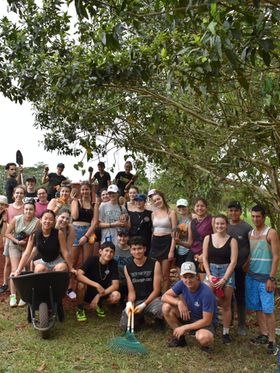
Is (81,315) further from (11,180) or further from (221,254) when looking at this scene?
(11,180)

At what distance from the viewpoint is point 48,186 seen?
10609 millimetres

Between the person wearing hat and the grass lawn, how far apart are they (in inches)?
8.9

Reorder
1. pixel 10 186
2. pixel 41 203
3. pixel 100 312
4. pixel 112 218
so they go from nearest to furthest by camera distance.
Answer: pixel 100 312, pixel 112 218, pixel 41 203, pixel 10 186

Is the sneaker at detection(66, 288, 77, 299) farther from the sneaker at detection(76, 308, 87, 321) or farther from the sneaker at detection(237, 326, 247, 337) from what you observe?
the sneaker at detection(237, 326, 247, 337)

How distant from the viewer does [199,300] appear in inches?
217

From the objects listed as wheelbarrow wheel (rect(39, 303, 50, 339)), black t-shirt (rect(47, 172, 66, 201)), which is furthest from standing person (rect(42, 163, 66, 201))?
wheelbarrow wheel (rect(39, 303, 50, 339))

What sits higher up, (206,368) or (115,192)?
(115,192)

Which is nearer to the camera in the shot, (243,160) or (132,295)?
(132,295)

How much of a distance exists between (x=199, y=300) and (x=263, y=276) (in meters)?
0.90

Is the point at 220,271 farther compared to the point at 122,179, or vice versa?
the point at 122,179

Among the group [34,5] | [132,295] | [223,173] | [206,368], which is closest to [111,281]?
[132,295]

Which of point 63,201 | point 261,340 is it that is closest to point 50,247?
point 63,201

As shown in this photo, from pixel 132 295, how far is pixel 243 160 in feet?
9.23

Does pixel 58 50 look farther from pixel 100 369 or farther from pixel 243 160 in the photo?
pixel 100 369
